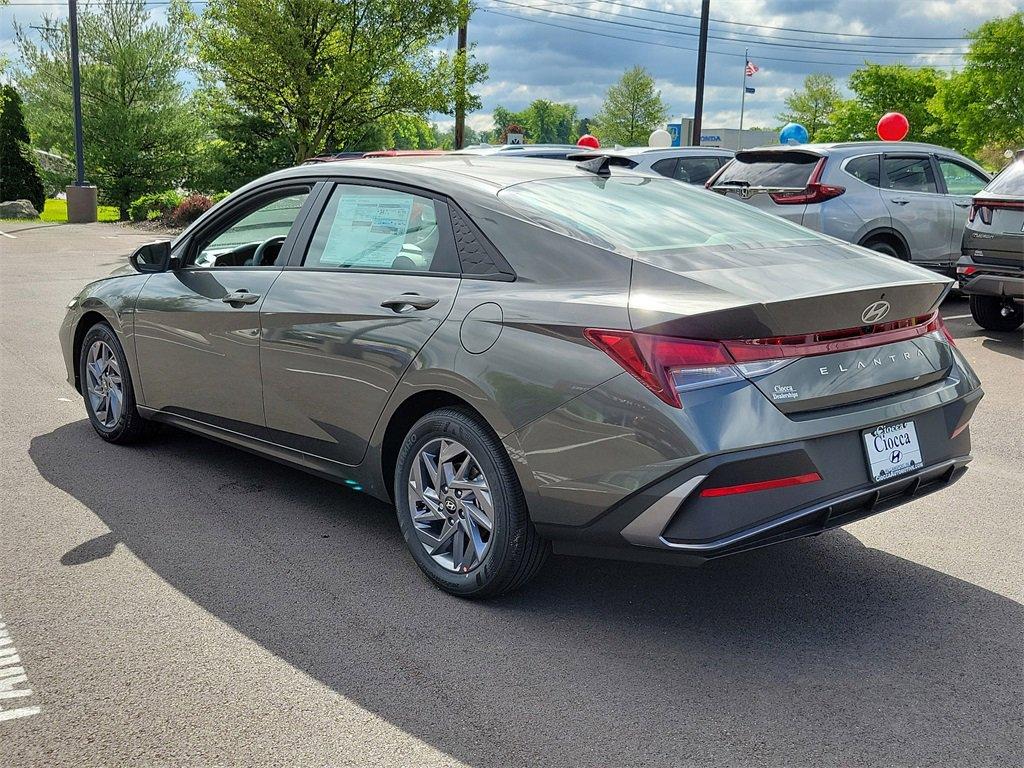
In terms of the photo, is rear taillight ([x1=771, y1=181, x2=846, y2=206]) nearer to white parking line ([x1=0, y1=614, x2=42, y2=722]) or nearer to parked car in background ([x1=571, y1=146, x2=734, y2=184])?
parked car in background ([x1=571, y1=146, x2=734, y2=184])

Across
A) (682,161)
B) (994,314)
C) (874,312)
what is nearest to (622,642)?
(874,312)

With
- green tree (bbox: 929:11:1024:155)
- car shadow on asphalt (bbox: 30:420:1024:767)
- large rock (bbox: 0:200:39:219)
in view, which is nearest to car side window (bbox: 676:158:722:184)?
car shadow on asphalt (bbox: 30:420:1024:767)

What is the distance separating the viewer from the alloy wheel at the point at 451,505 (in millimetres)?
3805

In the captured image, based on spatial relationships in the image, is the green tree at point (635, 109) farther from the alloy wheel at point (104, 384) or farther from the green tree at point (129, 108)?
the alloy wheel at point (104, 384)

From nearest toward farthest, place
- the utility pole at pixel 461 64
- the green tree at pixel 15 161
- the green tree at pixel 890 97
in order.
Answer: the utility pole at pixel 461 64, the green tree at pixel 15 161, the green tree at pixel 890 97

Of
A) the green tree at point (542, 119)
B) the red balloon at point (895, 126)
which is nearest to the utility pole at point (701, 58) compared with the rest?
the red balloon at point (895, 126)

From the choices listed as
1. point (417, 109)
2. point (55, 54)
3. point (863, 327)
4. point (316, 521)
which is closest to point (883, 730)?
point (863, 327)

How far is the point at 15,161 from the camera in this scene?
32250 mm

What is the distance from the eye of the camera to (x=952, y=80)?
52312 millimetres

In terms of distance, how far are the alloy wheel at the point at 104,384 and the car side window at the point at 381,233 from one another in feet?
6.22

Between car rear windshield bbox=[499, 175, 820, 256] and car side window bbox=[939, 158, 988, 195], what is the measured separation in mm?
8136

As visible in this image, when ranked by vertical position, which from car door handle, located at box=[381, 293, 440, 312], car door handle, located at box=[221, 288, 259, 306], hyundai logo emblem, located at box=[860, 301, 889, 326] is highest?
hyundai logo emblem, located at box=[860, 301, 889, 326]

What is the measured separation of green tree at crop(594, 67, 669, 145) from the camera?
3191 inches

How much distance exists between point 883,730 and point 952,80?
5598 cm
